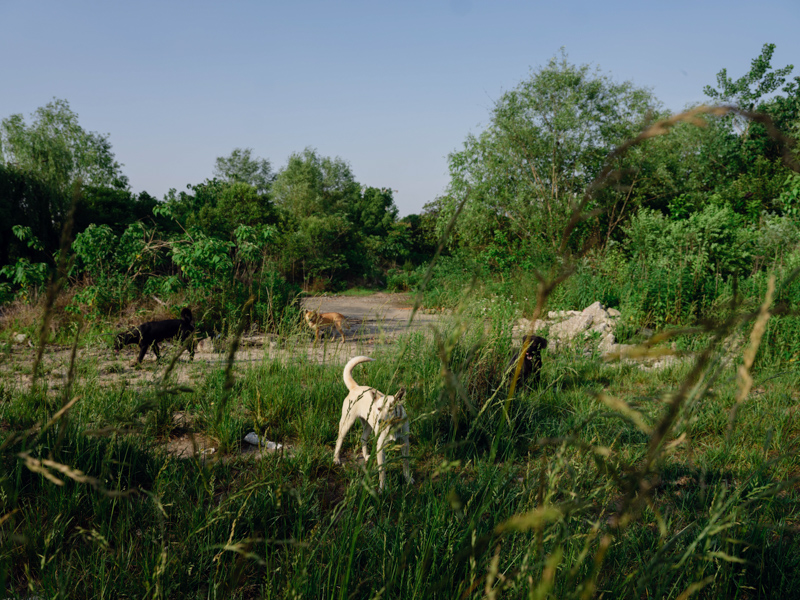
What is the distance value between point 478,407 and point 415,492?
5.73 ft

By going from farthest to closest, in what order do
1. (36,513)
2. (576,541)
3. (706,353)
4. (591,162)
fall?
(591,162) → (36,513) → (576,541) → (706,353)

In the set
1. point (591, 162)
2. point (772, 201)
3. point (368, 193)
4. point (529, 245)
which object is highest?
point (368, 193)

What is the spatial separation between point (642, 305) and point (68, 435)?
23.1 feet

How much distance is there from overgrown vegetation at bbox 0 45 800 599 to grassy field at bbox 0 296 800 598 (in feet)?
0.06

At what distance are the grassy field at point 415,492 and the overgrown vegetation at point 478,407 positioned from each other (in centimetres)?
2

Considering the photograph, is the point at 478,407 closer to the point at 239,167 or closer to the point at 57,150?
the point at 57,150

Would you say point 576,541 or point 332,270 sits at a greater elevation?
point 332,270

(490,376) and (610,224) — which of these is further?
(610,224)

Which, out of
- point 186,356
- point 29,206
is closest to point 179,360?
point 186,356

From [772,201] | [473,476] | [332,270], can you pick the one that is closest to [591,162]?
[772,201]

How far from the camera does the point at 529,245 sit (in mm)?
13336

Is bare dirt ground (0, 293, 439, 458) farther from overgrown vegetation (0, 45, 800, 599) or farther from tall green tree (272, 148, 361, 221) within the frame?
tall green tree (272, 148, 361, 221)

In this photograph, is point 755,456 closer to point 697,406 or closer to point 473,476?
point 473,476

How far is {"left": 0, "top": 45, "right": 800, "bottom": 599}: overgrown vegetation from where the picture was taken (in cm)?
78
